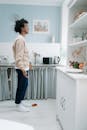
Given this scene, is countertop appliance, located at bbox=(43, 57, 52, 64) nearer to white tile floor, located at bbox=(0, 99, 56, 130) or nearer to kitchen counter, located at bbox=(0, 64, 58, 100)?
kitchen counter, located at bbox=(0, 64, 58, 100)

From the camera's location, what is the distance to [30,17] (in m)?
4.96

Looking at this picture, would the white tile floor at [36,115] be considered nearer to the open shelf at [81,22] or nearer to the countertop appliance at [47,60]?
the countertop appliance at [47,60]

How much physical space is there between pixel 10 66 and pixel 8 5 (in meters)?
1.63

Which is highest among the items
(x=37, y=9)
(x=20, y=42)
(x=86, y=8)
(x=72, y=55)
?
(x=37, y=9)

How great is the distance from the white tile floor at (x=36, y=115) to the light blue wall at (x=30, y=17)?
1669mm

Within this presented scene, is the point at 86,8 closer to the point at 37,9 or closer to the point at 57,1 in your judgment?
the point at 57,1

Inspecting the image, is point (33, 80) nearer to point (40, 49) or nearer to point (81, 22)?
point (40, 49)

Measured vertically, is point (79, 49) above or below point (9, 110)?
above

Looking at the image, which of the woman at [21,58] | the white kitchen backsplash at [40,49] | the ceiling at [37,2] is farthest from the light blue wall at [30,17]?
the woman at [21,58]

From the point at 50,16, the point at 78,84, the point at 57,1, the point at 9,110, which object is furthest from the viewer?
the point at 50,16

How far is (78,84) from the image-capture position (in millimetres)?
1944

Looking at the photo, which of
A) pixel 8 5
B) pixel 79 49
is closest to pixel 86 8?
pixel 79 49

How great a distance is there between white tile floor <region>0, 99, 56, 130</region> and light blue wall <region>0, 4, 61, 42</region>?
5.48 ft

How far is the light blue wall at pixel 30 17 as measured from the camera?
4914 mm
